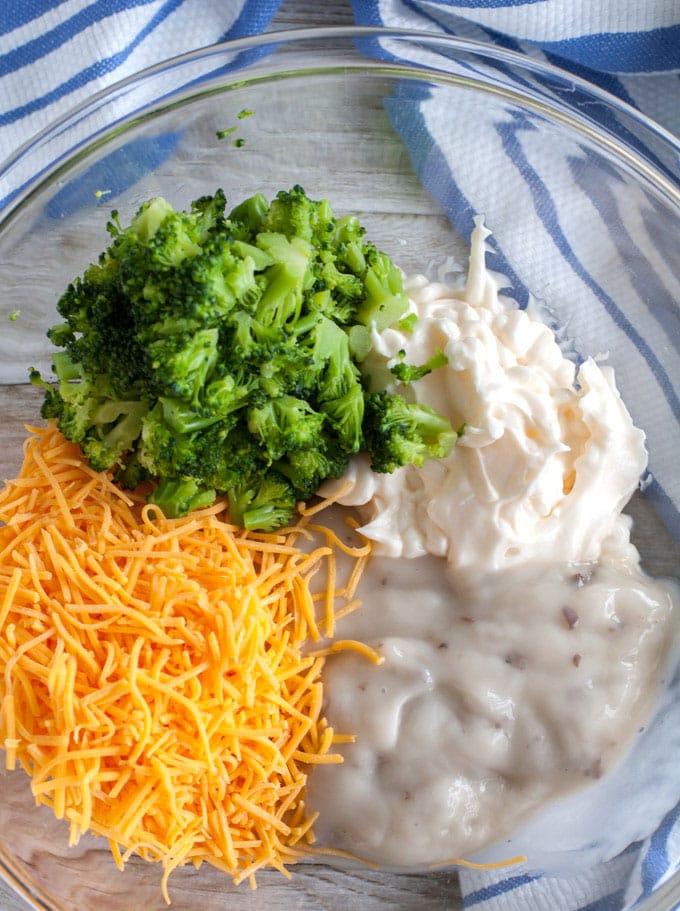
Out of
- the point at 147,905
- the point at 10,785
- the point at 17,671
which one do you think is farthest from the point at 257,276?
the point at 147,905

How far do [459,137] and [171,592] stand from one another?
52.1 inches

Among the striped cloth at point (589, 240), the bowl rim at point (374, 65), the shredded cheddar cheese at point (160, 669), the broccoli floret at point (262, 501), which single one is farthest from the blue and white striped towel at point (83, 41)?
the broccoli floret at point (262, 501)

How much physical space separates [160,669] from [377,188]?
1298 millimetres

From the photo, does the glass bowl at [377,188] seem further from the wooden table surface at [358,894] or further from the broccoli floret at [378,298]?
the broccoli floret at [378,298]

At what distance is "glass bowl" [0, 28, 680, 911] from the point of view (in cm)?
205

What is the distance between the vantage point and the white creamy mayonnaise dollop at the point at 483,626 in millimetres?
1832

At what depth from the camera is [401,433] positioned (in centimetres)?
178

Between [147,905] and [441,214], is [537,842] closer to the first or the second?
[147,905]

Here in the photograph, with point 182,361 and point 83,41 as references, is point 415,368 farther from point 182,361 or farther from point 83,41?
point 83,41

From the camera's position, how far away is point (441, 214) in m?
2.23

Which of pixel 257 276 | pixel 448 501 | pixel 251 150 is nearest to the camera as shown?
pixel 257 276

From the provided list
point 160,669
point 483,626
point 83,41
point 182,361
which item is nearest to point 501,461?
point 483,626

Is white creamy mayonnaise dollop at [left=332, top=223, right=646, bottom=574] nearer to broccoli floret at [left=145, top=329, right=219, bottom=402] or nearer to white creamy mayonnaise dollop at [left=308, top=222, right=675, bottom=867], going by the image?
white creamy mayonnaise dollop at [left=308, top=222, right=675, bottom=867]

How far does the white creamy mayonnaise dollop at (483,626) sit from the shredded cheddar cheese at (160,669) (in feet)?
0.33
